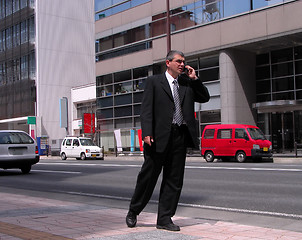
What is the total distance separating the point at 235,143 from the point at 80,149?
43.6 ft

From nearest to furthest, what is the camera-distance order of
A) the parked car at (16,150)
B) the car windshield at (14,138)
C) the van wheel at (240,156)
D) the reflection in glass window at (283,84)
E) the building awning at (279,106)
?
the parked car at (16,150) → the car windshield at (14,138) → the van wheel at (240,156) → the building awning at (279,106) → the reflection in glass window at (283,84)

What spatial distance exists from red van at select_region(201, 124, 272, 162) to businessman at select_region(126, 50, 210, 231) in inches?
603

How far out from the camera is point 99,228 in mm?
4980

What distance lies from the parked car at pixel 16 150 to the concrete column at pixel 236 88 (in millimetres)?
14808

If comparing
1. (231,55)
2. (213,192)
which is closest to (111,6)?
(231,55)

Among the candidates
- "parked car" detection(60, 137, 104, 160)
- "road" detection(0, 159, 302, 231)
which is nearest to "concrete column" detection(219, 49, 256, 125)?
"parked car" detection(60, 137, 104, 160)

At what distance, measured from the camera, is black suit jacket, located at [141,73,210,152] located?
4.55 metres

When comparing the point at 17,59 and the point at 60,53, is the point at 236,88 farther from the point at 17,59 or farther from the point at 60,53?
the point at 17,59

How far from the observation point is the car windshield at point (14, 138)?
1491 centimetres

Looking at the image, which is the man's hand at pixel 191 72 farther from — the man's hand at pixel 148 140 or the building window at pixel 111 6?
the building window at pixel 111 6

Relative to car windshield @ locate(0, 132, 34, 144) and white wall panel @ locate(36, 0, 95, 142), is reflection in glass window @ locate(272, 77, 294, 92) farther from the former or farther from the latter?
white wall panel @ locate(36, 0, 95, 142)

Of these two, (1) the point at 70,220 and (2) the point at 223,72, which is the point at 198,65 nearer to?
(2) the point at 223,72

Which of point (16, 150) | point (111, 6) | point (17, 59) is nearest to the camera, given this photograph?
point (16, 150)

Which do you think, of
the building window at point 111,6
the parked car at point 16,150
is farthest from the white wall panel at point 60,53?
the parked car at point 16,150
